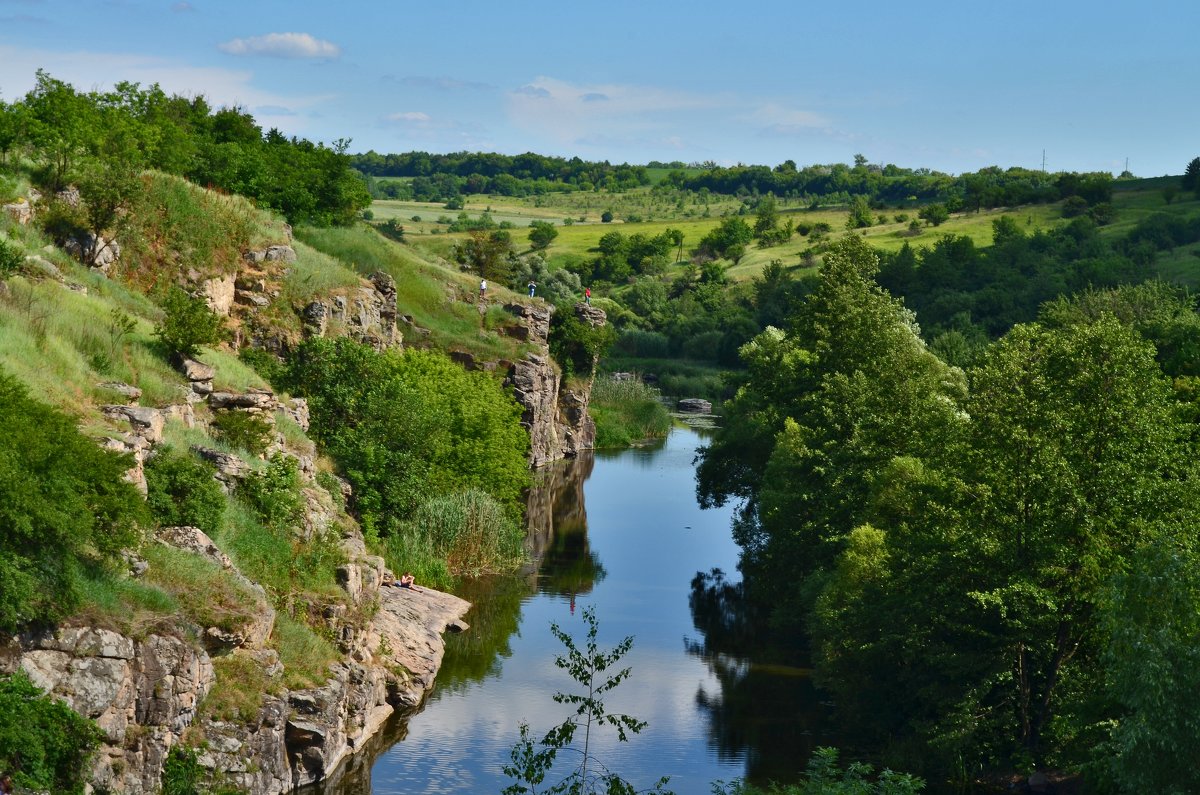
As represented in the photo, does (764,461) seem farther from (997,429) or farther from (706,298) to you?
(706,298)

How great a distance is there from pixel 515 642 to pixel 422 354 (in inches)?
843

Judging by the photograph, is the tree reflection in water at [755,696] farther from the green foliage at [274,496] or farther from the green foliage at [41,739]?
the green foliage at [41,739]

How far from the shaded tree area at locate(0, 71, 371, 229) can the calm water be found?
66.7ft

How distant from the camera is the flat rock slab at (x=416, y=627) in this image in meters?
41.4

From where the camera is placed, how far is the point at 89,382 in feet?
117

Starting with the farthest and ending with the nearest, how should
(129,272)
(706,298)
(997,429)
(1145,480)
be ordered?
(706,298) → (129,272) → (997,429) → (1145,480)

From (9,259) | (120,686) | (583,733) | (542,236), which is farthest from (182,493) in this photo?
(542,236)

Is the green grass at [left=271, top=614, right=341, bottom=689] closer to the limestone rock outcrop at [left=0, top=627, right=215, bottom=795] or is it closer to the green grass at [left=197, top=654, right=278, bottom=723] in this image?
the green grass at [left=197, top=654, right=278, bottom=723]

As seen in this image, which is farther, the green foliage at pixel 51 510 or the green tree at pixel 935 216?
the green tree at pixel 935 216

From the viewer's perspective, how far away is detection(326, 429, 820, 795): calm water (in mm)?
36531

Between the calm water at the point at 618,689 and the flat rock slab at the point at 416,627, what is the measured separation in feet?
2.12

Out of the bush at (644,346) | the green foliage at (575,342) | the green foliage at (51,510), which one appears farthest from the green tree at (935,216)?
the green foliage at (51,510)

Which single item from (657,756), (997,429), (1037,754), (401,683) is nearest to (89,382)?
(401,683)

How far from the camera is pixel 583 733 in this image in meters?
40.0
